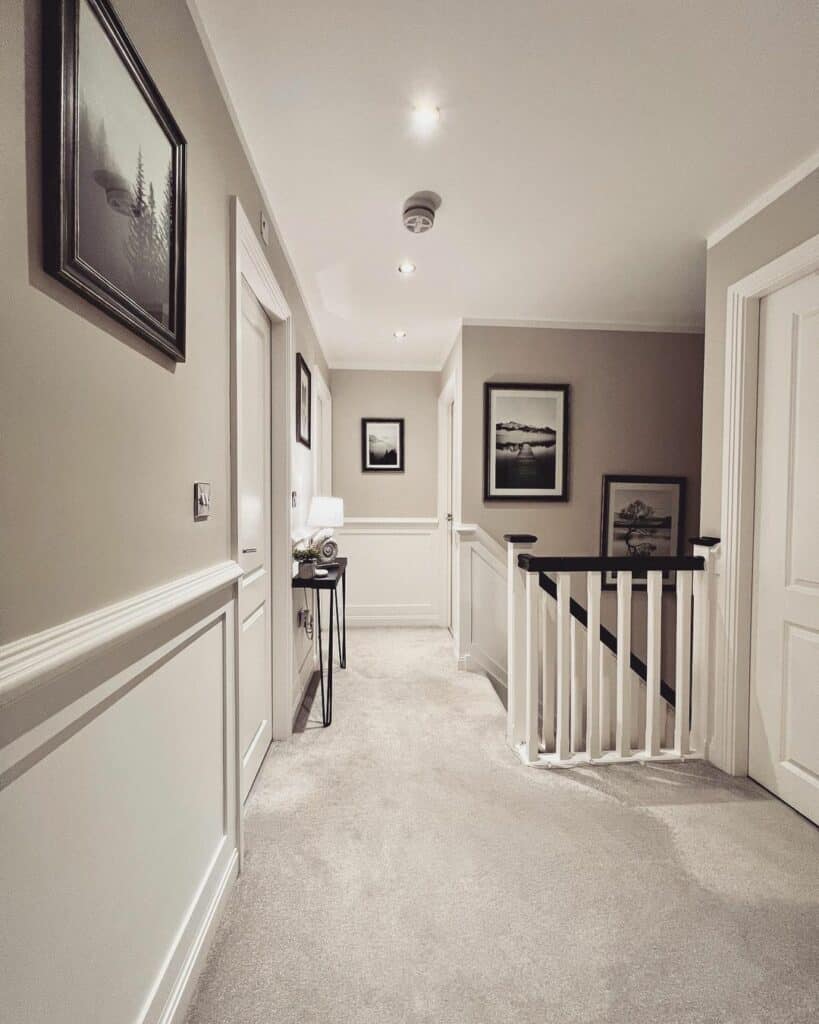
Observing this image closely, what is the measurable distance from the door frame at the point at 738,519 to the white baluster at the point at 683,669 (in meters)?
0.13

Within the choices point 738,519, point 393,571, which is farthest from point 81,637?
point 393,571

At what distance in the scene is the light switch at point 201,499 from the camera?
1.29 m

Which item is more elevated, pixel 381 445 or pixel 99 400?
pixel 381 445

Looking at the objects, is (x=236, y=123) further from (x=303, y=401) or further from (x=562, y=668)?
(x=562, y=668)

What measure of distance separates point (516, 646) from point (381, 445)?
2761mm

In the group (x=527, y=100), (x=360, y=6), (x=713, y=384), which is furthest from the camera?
(x=713, y=384)

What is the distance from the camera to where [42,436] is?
0.70 metres

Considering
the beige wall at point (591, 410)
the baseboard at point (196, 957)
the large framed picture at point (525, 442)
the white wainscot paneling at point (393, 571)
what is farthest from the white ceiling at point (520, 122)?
the white wainscot paneling at point (393, 571)

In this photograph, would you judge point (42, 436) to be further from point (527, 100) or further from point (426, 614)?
point (426, 614)

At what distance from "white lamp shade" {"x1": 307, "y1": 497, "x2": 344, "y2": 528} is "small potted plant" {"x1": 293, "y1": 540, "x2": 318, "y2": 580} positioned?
19 centimetres

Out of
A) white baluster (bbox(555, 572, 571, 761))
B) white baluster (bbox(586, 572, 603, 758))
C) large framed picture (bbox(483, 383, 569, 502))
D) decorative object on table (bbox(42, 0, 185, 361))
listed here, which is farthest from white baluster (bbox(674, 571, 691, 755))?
decorative object on table (bbox(42, 0, 185, 361))

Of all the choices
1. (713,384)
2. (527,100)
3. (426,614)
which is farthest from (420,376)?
(527,100)

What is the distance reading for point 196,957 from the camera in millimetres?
1219

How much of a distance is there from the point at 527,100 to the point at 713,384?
4.81 ft
